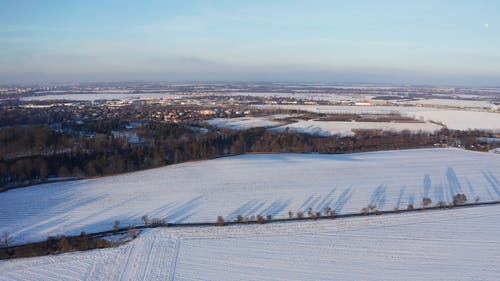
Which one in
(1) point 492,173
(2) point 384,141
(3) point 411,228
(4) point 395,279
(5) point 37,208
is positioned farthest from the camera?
(2) point 384,141

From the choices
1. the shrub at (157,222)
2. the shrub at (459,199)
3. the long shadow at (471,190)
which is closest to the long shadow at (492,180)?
the long shadow at (471,190)

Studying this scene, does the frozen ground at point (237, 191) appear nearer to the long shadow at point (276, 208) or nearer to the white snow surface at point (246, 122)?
the long shadow at point (276, 208)

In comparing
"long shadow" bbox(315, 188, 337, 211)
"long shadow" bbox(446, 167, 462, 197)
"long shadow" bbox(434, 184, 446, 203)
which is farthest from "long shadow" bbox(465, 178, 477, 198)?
"long shadow" bbox(315, 188, 337, 211)

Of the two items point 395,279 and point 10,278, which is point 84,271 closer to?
point 10,278

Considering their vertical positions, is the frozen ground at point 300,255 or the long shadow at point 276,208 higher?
the long shadow at point 276,208

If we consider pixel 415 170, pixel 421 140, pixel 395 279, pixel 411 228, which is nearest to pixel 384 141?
pixel 421 140

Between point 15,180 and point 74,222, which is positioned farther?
point 15,180
